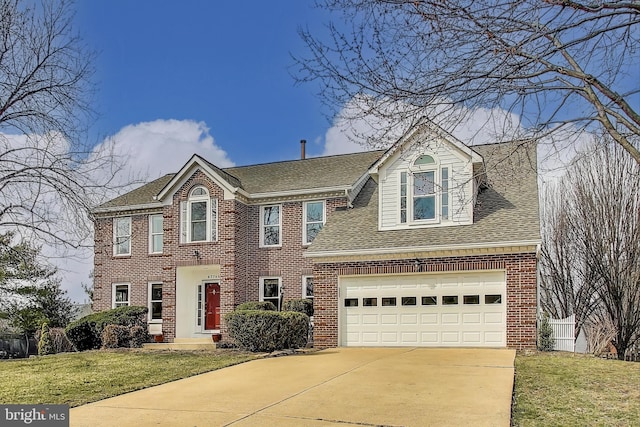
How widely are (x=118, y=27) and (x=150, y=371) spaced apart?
739 cm

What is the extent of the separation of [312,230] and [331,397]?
12.2 m

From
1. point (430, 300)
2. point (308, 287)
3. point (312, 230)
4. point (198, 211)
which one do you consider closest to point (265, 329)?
point (430, 300)

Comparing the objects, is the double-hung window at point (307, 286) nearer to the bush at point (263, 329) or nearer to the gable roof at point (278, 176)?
the gable roof at point (278, 176)

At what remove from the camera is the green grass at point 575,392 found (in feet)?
26.5

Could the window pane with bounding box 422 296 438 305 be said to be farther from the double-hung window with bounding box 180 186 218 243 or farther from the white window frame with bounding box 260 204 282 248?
the double-hung window with bounding box 180 186 218 243

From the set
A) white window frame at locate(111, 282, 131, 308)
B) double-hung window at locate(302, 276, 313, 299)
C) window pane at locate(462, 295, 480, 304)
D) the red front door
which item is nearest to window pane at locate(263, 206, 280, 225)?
double-hung window at locate(302, 276, 313, 299)

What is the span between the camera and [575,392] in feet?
32.0

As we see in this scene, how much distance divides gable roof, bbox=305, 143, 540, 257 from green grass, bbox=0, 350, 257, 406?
4.63 metres

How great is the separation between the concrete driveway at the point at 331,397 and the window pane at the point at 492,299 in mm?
2808

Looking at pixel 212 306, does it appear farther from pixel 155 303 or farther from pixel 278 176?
pixel 278 176

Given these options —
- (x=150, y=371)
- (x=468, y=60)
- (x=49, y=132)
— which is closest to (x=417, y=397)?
(x=468, y=60)

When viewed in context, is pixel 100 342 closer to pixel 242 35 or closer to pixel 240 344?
pixel 240 344

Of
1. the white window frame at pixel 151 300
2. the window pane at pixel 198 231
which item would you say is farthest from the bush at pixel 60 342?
the window pane at pixel 198 231

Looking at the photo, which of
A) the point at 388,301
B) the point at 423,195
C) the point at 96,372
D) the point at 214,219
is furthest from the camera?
the point at 214,219
